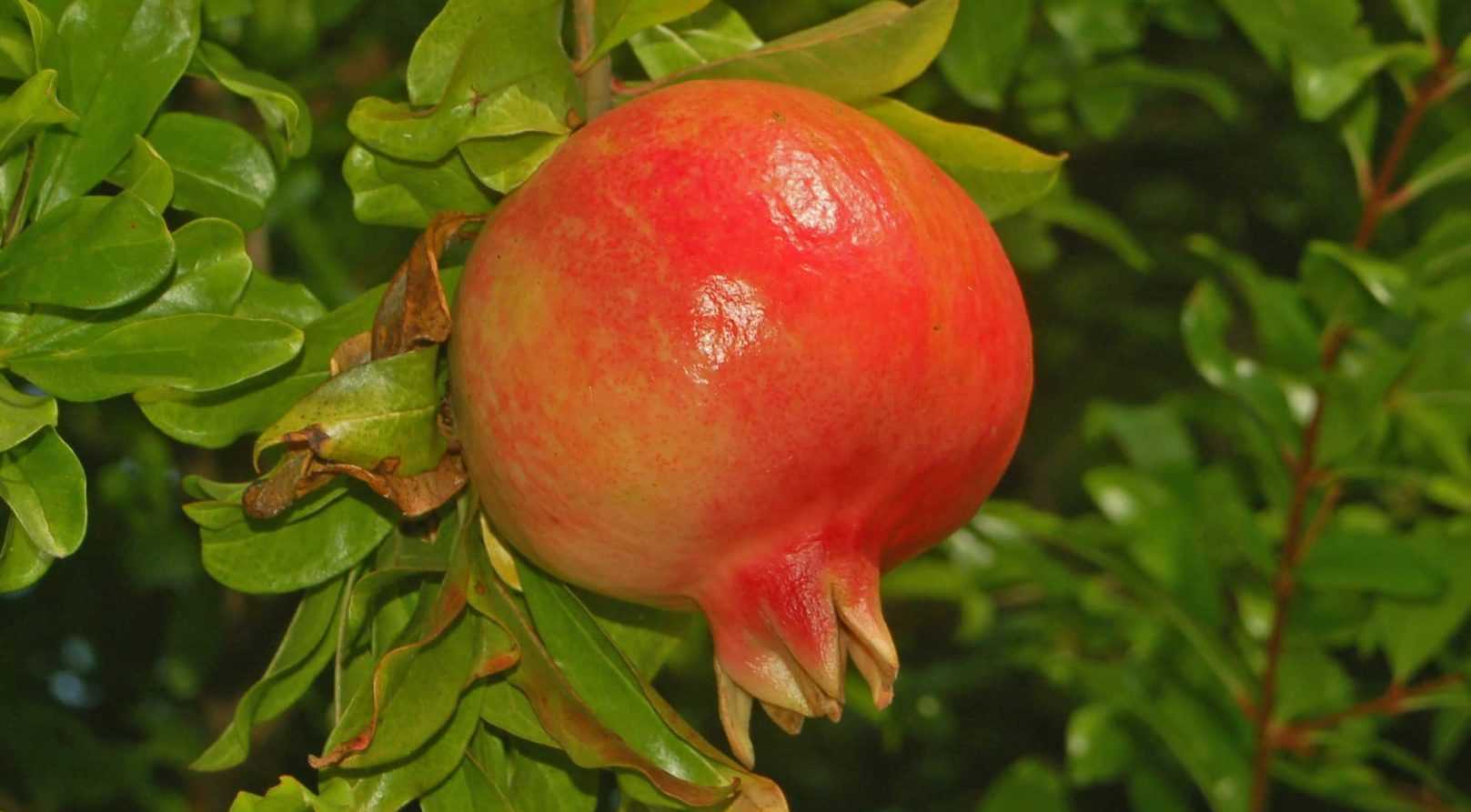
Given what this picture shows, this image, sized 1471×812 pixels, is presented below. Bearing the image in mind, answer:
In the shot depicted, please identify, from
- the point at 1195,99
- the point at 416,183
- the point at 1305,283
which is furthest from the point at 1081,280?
the point at 416,183

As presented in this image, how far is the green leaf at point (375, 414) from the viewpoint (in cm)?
94

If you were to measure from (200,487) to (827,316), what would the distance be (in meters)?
0.41

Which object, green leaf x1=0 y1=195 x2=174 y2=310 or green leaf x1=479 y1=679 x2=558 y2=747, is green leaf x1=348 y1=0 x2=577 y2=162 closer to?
green leaf x1=0 y1=195 x2=174 y2=310

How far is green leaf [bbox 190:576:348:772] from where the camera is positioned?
1089 millimetres

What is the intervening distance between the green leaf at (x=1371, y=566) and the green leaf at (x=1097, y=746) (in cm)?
27

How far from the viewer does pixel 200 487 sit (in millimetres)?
1049

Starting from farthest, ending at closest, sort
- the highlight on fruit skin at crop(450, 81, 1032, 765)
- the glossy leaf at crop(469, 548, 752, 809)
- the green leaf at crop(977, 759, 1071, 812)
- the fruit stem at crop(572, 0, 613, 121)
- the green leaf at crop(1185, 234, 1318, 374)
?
the green leaf at crop(977, 759, 1071, 812), the green leaf at crop(1185, 234, 1318, 374), the fruit stem at crop(572, 0, 613, 121), the glossy leaf at crop(469, 548, 752, 809), the highlight on fruit skin at crop(450, 81, 1032, 765)

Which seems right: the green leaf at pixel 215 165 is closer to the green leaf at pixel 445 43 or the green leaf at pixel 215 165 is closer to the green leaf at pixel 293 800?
the green leaf at pixel 445 43

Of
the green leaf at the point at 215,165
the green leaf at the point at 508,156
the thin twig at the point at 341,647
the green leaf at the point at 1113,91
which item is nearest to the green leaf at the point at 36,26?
the green leaf at the point at 215,165

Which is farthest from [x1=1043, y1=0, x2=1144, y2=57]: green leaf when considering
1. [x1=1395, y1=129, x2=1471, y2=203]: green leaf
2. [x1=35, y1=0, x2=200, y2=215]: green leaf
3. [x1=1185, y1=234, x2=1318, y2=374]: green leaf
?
[x1=35, y1=0, x2=200, y2=215]: green leaf

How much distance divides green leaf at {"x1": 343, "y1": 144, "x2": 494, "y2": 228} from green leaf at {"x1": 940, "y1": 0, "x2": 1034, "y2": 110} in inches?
24.7

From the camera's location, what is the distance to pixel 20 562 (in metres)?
1.00

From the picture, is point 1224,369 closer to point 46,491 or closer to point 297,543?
point 297,543

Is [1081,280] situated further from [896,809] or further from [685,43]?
[685,43]
